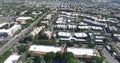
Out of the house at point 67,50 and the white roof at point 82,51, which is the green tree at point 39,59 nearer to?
the house at point 67,50

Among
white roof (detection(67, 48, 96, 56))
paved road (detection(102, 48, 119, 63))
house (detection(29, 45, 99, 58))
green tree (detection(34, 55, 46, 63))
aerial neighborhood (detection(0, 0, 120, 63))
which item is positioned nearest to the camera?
green tree (detection(34, 55, 46, 63))

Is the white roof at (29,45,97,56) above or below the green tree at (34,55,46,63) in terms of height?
below

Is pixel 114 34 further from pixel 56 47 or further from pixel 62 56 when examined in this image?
pixel 62 56

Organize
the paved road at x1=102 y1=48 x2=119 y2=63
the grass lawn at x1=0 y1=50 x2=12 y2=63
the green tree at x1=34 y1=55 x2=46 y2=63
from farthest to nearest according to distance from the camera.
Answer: the paved road at x1=102 y1=48 x2=119 y2=63, the grass lawn at x1=0 y1=50 x2=12 y2=63, the green tree at x1=34 y1=55 x2=46 y2=63

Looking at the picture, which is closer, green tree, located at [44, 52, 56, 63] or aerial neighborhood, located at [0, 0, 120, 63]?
green tree, located at [44, 52, 56, 63]

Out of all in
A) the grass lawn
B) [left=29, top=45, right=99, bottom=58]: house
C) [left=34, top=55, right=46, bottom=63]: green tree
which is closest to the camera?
[left=34, top=55, right=46, bottom=63]: green tree

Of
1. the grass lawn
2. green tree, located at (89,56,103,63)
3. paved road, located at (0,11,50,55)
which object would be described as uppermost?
the grass lawn

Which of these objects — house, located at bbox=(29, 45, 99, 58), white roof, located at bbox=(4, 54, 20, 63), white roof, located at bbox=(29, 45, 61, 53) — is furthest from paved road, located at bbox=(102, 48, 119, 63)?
white roof, located at bbox=(4, 54, 20, 63)

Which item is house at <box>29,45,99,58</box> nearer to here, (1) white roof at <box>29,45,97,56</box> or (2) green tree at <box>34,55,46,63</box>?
(1) white roof at <box>29,45,97,56</box>

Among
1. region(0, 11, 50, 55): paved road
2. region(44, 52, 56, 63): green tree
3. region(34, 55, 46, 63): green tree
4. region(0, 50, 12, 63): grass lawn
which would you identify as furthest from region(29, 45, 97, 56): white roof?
region(0, 11, 50, 55): paved road

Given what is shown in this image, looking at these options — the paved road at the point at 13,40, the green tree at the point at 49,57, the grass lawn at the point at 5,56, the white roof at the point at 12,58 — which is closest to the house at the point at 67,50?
the green tree at the point at 49,57

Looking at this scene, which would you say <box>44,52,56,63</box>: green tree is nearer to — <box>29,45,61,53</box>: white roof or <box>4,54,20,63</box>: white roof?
<box>29,45,61,53</box>: white roof
